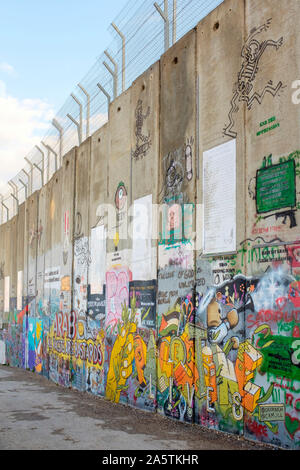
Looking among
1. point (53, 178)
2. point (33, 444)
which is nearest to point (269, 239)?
point (33, 444)

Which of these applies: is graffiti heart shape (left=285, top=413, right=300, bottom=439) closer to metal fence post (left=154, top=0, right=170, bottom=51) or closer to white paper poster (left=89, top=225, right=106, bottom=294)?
metal fence post (left=154, top=0, right=170, bottom=51)

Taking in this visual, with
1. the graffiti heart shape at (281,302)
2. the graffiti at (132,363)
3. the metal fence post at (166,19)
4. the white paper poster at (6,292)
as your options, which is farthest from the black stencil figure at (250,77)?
the white paper poster at (6,292)

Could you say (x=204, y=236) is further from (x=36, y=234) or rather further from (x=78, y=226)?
(x=36, y=234)

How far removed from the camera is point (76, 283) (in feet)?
→ 46.4

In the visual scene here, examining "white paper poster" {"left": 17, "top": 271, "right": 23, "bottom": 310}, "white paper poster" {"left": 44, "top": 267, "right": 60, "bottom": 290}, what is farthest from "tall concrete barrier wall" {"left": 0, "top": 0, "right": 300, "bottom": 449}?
"white paper poster" {"left": 17, "top": 271, "right": 23, "bottom": 310}

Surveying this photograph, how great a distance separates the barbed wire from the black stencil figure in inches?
49.1

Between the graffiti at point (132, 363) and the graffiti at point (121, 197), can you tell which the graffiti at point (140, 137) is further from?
the graffiti at point (132, 363)

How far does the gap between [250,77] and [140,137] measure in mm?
3627

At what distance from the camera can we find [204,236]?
8156 mm

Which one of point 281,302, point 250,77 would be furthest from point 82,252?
point 281,302

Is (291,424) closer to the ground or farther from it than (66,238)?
closer to the ground

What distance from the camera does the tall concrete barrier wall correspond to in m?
6.49

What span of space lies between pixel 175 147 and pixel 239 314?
124 inches

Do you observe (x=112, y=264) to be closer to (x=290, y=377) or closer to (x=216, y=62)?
(x=216, y=62)
